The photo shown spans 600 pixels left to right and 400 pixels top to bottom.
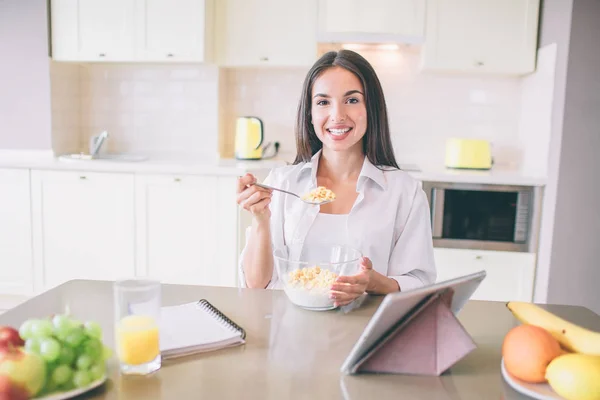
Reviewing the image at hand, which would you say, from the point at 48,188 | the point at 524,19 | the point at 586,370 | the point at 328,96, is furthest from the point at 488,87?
the point at 586,370

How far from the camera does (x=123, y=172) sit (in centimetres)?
330

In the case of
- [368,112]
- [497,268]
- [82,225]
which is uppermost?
[368,112]

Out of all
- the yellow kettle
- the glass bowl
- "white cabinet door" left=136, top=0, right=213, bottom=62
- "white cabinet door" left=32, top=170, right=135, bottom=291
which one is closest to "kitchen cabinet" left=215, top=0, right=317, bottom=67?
"white cabinet door" left=136, top=0, right=213, bottom=62

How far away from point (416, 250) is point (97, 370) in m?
1.01

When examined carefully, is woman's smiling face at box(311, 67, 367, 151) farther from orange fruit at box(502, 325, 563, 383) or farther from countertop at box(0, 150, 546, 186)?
countertop at box(0, 150, 546, 186)

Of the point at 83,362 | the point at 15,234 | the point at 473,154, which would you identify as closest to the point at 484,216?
the point at 473,154

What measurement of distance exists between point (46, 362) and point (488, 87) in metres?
3.42

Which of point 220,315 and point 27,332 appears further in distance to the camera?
point 220,315

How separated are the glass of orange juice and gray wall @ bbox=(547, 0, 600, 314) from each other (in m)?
2.58

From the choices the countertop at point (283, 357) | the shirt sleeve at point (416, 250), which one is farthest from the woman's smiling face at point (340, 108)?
the countertop at point (283, 357)

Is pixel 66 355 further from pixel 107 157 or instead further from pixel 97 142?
pixel 107 157

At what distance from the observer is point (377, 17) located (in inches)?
130

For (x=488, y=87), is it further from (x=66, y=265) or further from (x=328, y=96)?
(x=66, y=265)

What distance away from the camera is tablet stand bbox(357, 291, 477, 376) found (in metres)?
0.96
